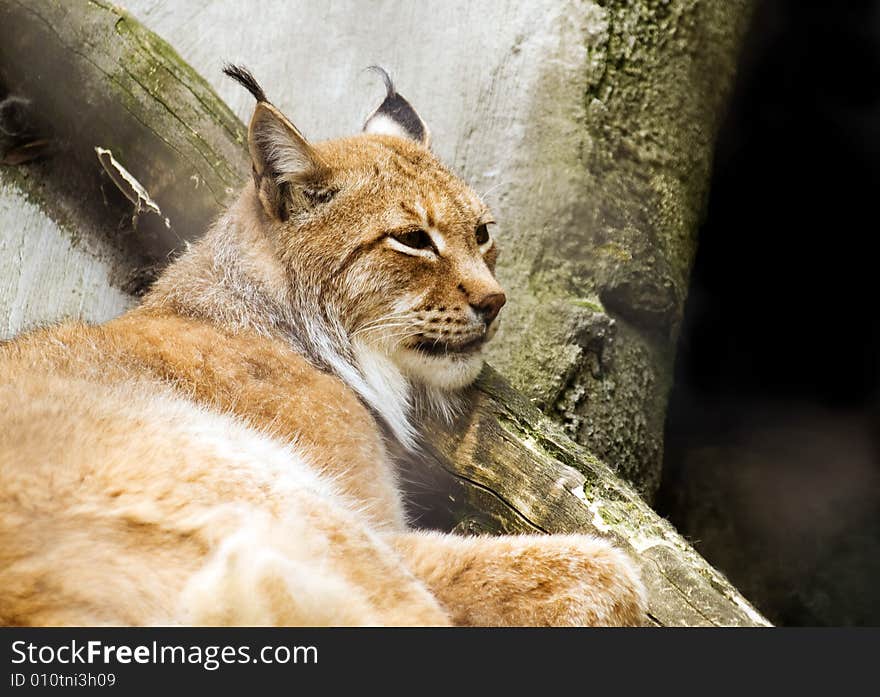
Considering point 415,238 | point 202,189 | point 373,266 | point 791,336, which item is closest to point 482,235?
point 415,238

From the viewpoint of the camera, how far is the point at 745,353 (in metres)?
7.03

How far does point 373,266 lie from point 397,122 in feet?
4.24

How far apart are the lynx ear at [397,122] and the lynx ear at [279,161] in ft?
2.99

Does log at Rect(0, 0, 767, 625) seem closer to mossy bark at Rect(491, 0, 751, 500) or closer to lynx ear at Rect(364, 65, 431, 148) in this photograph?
lynx ear at Rect(364, 65, 431, 148)

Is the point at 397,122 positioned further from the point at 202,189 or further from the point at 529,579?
the point at 529,579

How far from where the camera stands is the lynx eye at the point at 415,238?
4.03 metres

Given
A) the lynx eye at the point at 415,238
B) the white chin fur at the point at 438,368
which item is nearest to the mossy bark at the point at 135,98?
the lynx eye at the point at 415,238

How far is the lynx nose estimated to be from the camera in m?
3.95

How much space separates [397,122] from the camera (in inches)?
195

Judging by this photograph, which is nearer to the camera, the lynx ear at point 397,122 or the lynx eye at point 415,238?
the lynx eye at point 415,238

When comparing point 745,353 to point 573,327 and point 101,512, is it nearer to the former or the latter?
point 573,327

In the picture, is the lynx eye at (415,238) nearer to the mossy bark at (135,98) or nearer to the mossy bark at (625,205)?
the mossy bark at (135,98)

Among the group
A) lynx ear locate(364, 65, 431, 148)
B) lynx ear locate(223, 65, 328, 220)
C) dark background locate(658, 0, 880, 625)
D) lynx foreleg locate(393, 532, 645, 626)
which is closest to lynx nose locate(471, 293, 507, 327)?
lynx ear locate(223, 65, 328, 220)

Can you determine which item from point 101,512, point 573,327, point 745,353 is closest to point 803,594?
point 745,353
